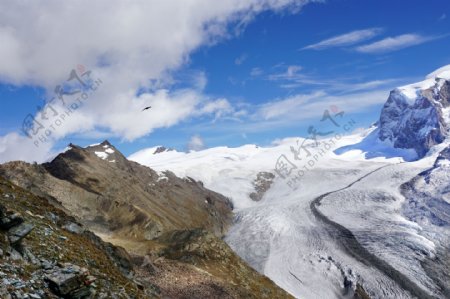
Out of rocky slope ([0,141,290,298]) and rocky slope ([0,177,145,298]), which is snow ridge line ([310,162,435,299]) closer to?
rocky slope ([0,141,290,298])

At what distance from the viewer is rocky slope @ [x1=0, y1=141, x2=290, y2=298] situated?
1289 inches

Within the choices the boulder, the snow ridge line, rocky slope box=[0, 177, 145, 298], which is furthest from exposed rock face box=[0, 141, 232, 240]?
the boulder

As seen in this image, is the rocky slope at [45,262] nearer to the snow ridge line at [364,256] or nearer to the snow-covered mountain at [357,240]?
the snow-covered mountain at [357,240]

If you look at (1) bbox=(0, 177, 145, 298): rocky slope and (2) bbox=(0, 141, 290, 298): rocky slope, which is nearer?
(1) bbox=(0, 177, 145, 298): rocky slope

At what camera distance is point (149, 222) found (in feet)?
236

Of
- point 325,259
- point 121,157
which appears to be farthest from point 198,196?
point 325,259

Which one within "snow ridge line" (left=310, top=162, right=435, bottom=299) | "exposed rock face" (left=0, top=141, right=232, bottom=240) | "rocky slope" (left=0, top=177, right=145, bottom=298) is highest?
"exposed rock face" (left=0, top=141, right=232, bottom=240)

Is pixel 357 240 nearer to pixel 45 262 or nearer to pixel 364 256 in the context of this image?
pixel 364 256

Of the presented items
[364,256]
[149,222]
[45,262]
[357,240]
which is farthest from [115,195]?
[45,262]

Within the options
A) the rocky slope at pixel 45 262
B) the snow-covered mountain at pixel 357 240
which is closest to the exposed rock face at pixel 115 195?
the snow-covered mountain at pixel 357 240

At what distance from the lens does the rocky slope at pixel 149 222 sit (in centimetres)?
3275

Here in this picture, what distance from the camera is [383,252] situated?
94938 millimetres

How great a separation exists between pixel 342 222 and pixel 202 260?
292 feet

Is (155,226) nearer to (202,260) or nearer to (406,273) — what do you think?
(202,260)
